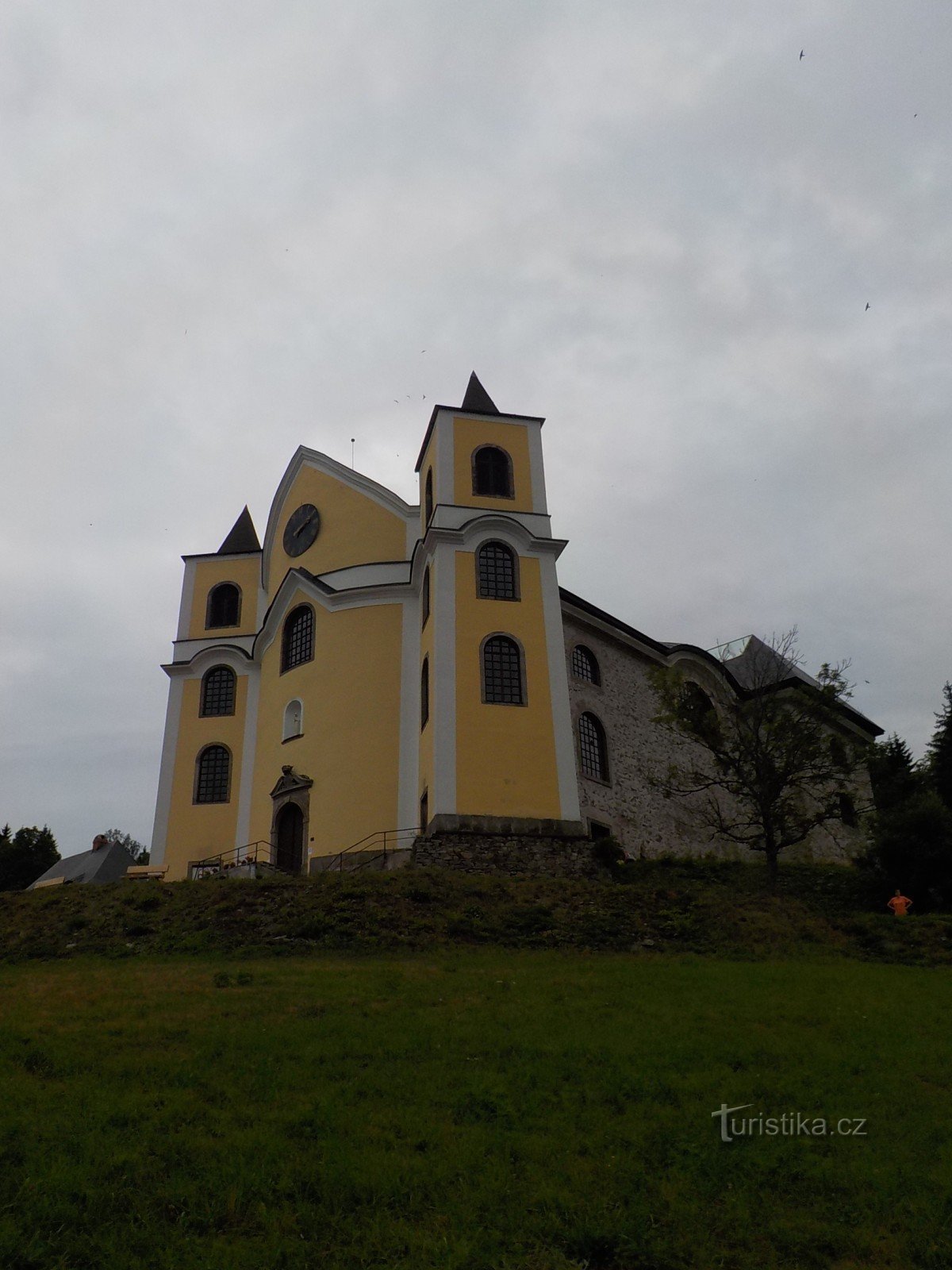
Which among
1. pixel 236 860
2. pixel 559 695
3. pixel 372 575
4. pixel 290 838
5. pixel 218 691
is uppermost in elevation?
pixel 372 575

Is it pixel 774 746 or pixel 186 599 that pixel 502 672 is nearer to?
pixel 774 746

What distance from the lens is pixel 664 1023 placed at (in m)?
→ 10.7

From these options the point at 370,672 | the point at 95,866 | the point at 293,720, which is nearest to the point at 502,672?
the point at 370,672

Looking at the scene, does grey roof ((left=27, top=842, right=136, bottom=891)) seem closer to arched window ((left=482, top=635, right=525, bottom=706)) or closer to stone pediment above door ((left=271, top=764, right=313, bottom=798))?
stone pediment above door ((left=271, top=764, right=313, bottom=798))

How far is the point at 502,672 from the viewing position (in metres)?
23.7

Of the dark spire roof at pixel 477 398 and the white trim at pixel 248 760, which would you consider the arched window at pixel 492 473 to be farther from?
the white trim at pixel 248 760

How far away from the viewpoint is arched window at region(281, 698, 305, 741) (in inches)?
1055

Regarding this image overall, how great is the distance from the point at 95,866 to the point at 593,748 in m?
15.0

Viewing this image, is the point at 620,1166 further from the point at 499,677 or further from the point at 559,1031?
the point at 499,677

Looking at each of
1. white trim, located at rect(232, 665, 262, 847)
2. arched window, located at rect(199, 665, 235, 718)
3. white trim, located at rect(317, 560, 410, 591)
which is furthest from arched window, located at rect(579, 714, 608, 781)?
arched window, located at rect(199, 665, 235, 718)

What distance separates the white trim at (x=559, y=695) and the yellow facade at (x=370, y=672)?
40 millimetres

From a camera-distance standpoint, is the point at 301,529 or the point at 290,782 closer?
the point at 290,782

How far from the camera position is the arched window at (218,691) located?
2980 cm

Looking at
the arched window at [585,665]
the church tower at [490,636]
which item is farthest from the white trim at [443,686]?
the arched window at [585,665]
